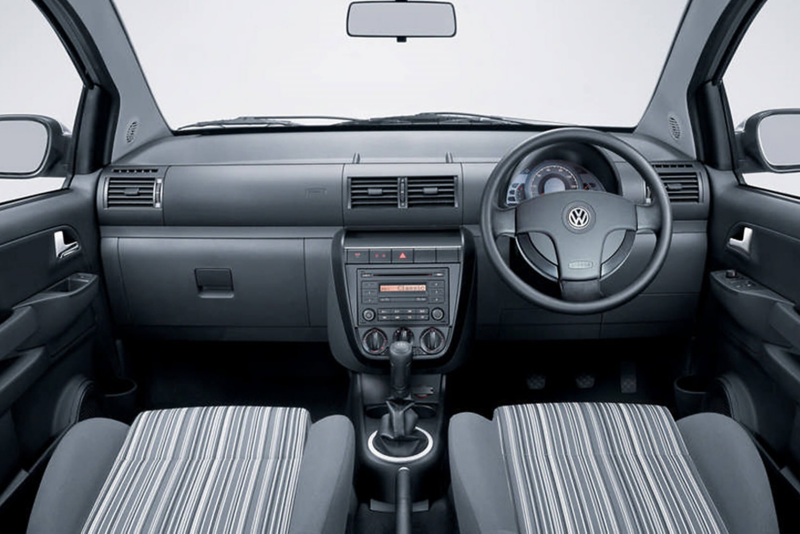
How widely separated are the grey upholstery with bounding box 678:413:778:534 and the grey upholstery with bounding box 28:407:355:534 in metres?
0.83

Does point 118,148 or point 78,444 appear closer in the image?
point 78,444

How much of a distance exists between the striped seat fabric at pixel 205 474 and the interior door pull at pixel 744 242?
1.60 metres

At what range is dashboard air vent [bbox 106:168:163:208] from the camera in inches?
95.3

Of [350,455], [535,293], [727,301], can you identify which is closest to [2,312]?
[350,455]

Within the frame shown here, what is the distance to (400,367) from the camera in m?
2.06

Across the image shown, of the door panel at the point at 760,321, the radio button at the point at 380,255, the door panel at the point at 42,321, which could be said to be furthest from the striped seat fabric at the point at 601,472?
the door panel at the point at 42,321

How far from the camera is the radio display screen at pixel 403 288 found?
2221 millimetres

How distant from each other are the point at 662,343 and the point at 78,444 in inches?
90.8

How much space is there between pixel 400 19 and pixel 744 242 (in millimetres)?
1485

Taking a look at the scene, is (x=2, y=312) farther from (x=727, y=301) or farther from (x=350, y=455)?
(x=727, y=301)

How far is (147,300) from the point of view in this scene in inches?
99.3

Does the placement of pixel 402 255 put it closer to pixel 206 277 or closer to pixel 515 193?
pixel 515 193

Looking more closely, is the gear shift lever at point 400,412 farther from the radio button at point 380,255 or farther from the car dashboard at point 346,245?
the radio button at point 380,255

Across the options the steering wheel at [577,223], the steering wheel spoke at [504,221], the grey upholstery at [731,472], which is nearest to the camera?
the grey upholstery at [731,472]
